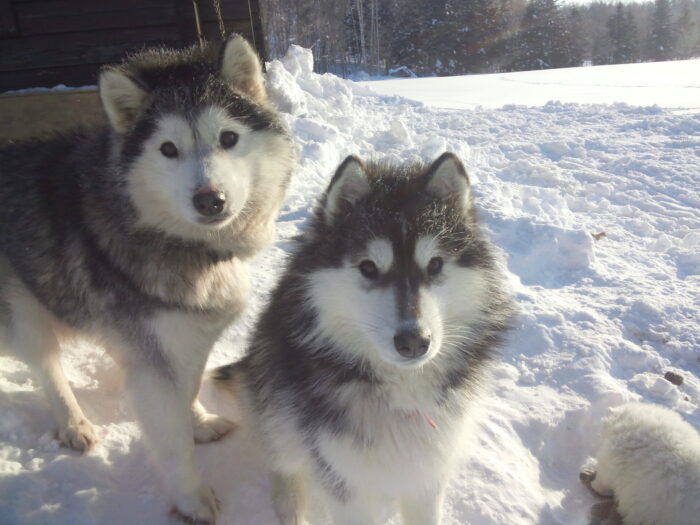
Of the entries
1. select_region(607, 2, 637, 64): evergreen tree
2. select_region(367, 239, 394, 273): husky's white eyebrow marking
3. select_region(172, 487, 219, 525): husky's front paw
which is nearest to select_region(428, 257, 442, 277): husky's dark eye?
select_region(367, 239, 394, 273): husky's white eyebrow marking

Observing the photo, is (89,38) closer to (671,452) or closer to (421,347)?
(421,347)

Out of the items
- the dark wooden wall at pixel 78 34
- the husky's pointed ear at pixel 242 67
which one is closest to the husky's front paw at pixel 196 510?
the husky's pointed ear at pixel 242 67

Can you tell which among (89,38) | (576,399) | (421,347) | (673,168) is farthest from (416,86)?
(421,347)

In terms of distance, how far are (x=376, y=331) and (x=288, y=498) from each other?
1.19m

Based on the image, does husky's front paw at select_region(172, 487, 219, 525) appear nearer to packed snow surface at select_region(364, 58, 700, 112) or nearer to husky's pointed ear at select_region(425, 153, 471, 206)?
husky's pointed ear at select_region(425, 153, 471, 206)

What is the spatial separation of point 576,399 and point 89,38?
5900 mm

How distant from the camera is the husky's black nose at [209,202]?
203 cm

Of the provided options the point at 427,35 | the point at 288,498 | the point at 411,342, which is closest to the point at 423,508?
the point at 288,498

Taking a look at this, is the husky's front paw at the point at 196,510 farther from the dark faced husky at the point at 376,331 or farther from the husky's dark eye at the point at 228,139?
the husky's dark eye at the point at 228,139

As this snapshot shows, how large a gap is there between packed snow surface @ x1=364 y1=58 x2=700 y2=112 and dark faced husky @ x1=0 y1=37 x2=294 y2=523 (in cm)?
1155

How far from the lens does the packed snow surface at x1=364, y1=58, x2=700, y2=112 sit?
41.7ft

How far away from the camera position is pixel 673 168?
712 cm

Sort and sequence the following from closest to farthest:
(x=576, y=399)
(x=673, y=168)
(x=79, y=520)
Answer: (x=79, y=520), (x=576, y=399), (x=673, y=168)

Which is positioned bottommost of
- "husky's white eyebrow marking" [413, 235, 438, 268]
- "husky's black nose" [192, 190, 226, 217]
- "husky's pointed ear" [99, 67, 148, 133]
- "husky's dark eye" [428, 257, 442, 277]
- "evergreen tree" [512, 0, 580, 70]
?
"husky's dark eye" [428, 257, 442, 277]
